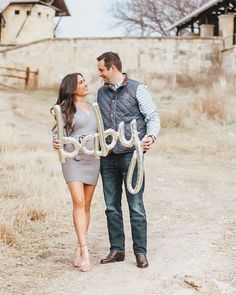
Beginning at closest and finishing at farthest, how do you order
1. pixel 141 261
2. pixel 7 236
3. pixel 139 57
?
1. pixel 141 261
2. pixel 7 236
3. pixel 139 57

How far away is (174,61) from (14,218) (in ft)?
67.7

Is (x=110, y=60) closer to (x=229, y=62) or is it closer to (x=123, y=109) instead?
Answer: (x=123, y=109)

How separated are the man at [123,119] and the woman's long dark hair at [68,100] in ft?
0.76

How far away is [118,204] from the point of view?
4949 mm

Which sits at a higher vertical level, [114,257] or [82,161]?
[82,161]

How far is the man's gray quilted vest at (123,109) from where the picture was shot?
4.73 meters

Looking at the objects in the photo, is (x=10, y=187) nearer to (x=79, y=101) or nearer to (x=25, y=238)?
(x=25, y=238)

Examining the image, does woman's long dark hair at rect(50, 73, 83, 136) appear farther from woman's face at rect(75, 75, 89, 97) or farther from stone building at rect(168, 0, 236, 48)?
stone building at rect(168, 0, 236, 48)

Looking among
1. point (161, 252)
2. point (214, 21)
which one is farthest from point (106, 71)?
point (214, 21)

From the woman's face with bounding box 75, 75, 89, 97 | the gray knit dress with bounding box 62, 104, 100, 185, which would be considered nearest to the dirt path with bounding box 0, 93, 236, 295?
the gray knit dress with bounding box 62, 104, 100, 185

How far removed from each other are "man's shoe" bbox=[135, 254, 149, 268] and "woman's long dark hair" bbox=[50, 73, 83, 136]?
1122 mm

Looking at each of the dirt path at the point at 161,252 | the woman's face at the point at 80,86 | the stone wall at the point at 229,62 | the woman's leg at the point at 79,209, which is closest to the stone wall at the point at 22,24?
the stone wall at the point at 229,62

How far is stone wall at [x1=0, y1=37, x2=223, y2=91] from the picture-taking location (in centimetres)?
2598

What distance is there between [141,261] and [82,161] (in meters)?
0.92
